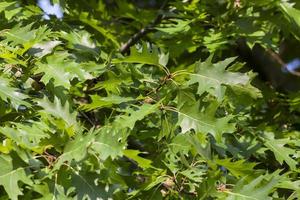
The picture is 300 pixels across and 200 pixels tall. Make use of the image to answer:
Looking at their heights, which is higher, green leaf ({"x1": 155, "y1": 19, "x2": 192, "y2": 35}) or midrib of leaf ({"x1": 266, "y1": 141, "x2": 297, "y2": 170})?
green leaf ({"x1": 155, "y1": 19, "x2": 192, "y2": 35})

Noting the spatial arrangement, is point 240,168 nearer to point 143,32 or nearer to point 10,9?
point 10,9

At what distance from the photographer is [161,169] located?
84.1 inches

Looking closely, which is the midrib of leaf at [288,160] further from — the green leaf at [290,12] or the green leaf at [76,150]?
the green leaf at [76,150]

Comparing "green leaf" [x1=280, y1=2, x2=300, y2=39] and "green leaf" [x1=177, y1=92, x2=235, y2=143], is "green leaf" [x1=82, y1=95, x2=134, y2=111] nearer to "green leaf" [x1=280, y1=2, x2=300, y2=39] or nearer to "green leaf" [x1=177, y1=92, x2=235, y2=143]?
"green leaf" [x1=177, y1=92, x2=235, y2=143]

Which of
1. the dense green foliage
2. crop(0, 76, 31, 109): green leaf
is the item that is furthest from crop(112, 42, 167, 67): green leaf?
crop(0, 76, 31, 109): green leaf

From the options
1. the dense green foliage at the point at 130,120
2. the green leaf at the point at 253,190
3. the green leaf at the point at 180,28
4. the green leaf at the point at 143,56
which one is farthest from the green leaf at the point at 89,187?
the green leaf at the point at 180,28

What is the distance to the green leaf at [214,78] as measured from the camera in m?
2.20

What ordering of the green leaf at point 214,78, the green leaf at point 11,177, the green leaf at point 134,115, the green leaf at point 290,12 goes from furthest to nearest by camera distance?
the green leaf at point 290,12 → the green leaf at point 214,78 → the green leaf at point 134,115 → the green leaf at point 11,177

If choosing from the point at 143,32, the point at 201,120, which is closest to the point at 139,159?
the point at 201,120

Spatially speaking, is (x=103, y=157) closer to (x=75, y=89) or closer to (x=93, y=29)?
(x=75, y=89)

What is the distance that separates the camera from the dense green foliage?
192cm

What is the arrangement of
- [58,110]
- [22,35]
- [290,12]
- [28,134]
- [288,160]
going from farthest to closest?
[290,12]
[288,160]
[22,35]
[58,110]
[28,134]

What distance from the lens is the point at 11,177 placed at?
6.11 ft

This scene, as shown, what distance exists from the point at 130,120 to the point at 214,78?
13.8 inches
